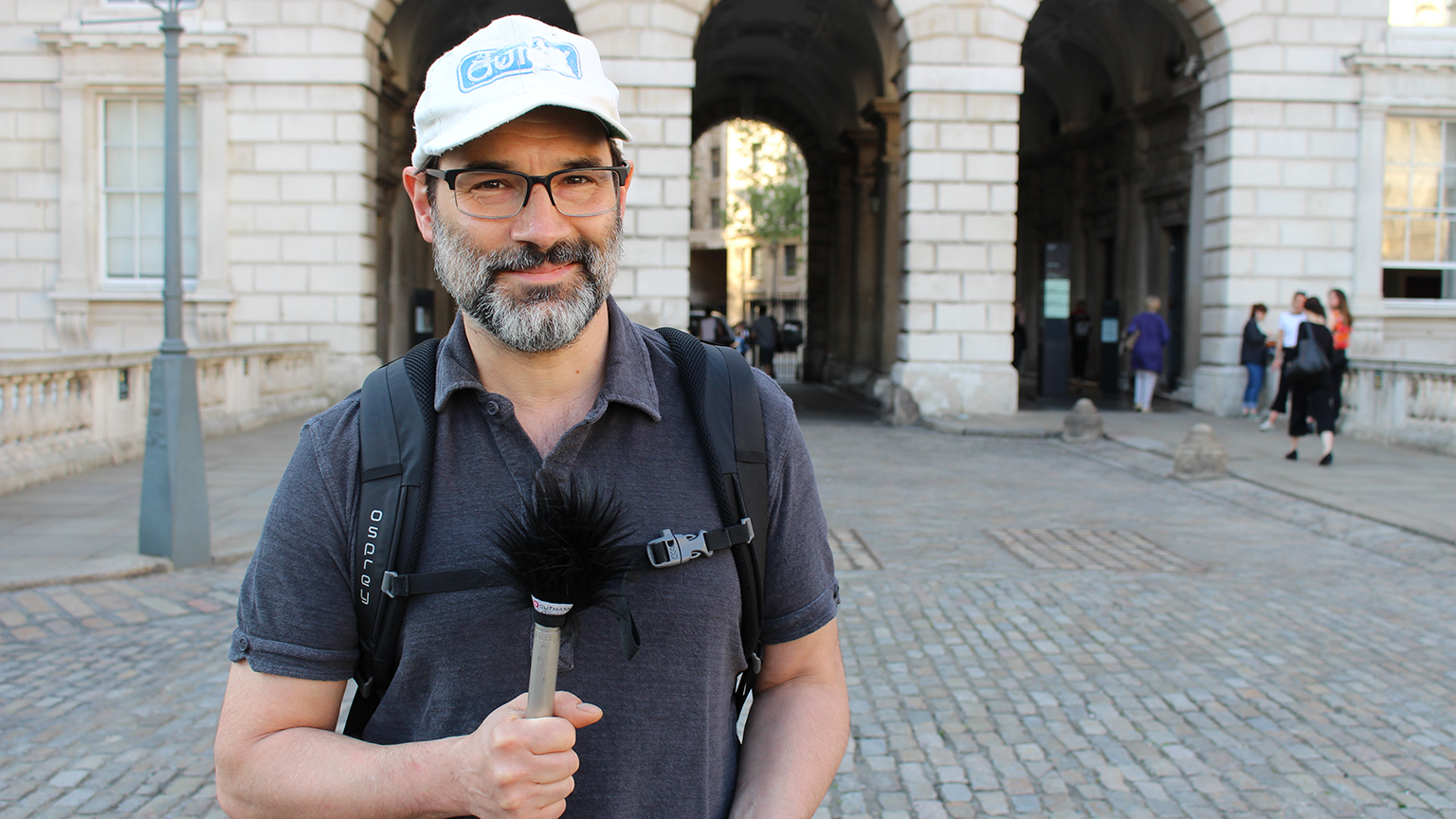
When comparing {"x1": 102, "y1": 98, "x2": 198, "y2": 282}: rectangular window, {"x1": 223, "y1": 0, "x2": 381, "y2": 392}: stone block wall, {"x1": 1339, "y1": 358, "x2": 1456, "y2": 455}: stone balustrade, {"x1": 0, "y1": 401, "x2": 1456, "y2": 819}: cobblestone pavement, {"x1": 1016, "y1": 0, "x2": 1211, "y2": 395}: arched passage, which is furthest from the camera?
{"x1": 1016, "y1": 0, "x2": 1211, "y2": 395}: arched passage

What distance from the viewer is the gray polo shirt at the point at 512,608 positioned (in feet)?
4.85

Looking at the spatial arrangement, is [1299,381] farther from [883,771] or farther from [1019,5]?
[883,771]

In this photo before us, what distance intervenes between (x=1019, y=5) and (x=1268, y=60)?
366cm

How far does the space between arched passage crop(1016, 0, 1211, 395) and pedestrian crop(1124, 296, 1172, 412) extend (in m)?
0.93

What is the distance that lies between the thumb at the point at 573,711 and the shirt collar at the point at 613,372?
410mm

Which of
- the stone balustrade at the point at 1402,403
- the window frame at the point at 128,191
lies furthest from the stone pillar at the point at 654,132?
the stone balustrade at the point at 1402,403

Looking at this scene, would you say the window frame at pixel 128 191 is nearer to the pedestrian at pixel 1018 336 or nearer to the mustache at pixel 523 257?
the pedestrian at pixel 1018 336

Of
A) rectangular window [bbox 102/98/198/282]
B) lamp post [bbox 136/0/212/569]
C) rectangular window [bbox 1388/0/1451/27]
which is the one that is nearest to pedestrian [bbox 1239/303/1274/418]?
rectangular window [bbox 1388/0/1451/27]

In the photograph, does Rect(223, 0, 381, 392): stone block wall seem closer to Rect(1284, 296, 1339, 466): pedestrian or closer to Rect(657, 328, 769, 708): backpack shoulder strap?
Rect(1284, 296, 1339, 466): pedestrian

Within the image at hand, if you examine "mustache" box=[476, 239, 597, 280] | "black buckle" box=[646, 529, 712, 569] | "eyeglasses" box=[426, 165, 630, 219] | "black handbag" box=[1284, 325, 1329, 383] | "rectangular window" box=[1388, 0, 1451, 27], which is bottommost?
"black buckle" box=[646, 529, 712, 569]

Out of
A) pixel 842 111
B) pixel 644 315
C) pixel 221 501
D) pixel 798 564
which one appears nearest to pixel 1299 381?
pixel 644 315

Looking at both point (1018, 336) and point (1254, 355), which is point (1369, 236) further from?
point (1018, 336)

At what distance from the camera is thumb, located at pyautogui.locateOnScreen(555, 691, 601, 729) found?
4.09 ft

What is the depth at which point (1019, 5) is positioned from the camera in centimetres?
1622
